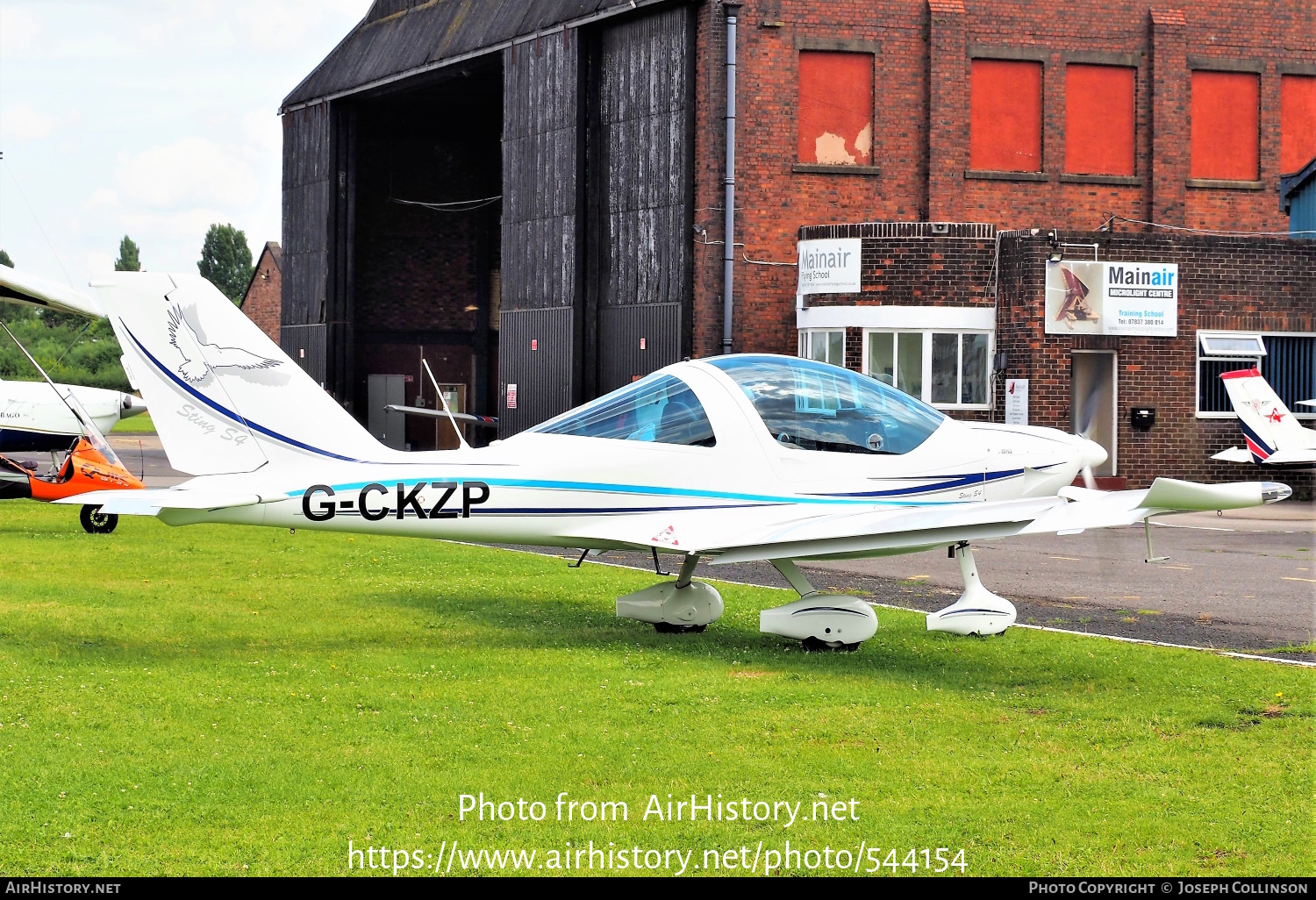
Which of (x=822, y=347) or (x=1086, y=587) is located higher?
(x=822, y=347)

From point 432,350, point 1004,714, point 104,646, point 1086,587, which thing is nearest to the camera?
point 1004,714

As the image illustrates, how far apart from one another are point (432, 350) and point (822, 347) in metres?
20.8

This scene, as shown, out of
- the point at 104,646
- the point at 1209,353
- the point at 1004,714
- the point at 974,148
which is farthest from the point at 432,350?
the point at 1004,714

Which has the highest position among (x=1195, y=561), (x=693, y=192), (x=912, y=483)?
(x=693, y=192)

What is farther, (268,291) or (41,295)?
(268,291)

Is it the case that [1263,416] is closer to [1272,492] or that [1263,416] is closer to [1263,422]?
[1263,422]

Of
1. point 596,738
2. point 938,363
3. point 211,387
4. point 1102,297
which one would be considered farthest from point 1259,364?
point 596,738

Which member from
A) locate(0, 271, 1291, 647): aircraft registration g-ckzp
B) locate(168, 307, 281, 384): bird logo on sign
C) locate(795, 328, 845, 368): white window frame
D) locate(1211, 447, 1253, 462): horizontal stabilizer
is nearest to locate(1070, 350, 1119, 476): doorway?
locate(1211, 447, 1253, 462): horizontal stabilizer

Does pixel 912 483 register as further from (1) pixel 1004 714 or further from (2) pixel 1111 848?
(2) pixel 1111 848

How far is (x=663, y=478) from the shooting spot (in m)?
11.0

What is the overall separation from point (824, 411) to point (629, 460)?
151 centimetres

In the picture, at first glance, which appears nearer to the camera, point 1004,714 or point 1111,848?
point 1111,848

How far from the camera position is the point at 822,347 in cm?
2942

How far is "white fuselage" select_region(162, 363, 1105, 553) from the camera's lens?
10.7 meters
